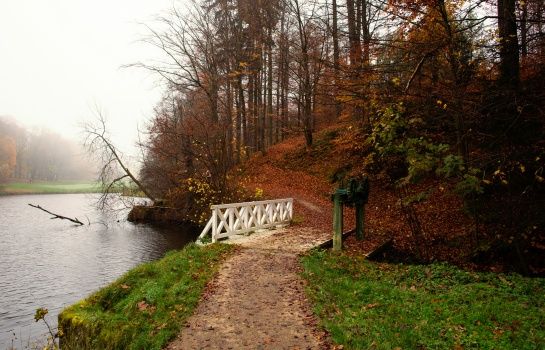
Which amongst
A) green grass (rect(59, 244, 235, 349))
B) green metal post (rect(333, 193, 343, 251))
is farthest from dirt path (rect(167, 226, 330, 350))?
green metal post (rect(333, 193, 343, 251))

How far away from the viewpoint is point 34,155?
7112cm

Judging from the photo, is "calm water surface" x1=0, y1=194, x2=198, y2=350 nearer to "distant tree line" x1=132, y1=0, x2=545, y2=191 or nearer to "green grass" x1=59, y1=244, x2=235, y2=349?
"green grass" x1=59, y1=244, x2=235, y2=349

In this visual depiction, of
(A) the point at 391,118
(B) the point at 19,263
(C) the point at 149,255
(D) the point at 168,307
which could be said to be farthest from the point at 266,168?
(D) the point at 168,307

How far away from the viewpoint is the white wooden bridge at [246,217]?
9.55m

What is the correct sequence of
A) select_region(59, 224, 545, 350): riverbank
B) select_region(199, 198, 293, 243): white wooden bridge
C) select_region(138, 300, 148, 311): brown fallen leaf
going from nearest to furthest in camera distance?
select_region(59, 224, 545, 350): riverbank, select_region(138, 300, 148, 311): brown fallen leaf, select_region(199, 198, 293, 243): white wooden bridge

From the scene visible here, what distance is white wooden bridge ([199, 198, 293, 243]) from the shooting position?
9555 millimetres

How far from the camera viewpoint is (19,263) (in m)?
12.6

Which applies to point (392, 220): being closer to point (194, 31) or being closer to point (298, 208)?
point (298, 208)

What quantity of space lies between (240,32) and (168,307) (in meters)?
22.9

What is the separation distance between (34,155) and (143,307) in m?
80.3

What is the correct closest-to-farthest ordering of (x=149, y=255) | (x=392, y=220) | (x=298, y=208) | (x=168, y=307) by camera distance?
(x=168, y=307)
(x=392, y=220)
(x=149, y=255)
(x=298, y=208)

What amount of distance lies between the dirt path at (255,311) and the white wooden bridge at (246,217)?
1698 mm

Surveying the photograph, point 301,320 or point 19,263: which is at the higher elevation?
point 301,320

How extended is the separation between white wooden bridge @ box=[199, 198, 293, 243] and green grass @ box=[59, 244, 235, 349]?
140 centimetres
